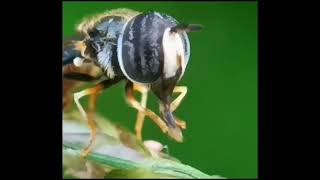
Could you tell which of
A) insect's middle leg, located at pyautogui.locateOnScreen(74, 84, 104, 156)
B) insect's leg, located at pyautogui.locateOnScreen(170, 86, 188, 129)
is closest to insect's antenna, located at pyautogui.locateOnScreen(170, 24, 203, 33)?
insect's leg, located at pyautogui.locateOnScreen(170, 86, 188, 129)

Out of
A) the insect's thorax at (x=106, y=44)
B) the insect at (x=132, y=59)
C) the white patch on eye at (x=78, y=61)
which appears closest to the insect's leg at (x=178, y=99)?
the insect at (x=132, y=59)

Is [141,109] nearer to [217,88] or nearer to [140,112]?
[140,112]

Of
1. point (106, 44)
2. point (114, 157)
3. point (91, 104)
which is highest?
point (106, 44)

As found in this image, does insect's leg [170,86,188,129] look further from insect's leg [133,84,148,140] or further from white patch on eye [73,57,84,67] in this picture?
white patch on eye [73,57,84,67]

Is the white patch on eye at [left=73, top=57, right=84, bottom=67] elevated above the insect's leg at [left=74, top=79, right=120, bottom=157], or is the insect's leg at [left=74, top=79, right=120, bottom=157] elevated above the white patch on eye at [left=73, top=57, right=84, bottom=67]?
the white patch on eye at [left=73, top=57, right=84, bottom=67]

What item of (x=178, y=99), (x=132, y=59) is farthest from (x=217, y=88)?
(x=132, y=59)

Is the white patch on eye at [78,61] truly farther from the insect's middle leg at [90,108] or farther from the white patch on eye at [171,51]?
the white patch on eye at [171,51]

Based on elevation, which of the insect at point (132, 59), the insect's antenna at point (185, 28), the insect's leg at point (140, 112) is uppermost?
the insect's antenna at point (185, 28)
